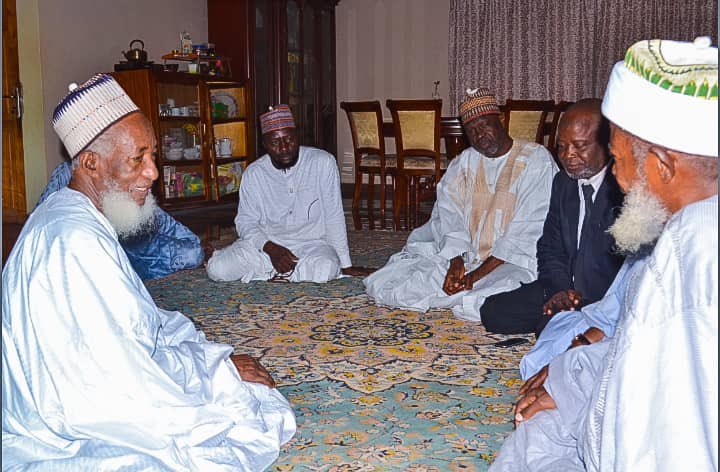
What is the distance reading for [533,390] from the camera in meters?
1.84

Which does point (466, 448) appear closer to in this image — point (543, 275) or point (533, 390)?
point (533, 390)

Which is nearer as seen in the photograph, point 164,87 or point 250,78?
point 164,87

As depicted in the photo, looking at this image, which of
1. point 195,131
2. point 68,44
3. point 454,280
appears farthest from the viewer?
point 195,131

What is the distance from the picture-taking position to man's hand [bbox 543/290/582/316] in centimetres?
267

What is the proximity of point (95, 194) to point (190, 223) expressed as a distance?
4953 millimetres

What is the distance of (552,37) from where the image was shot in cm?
988

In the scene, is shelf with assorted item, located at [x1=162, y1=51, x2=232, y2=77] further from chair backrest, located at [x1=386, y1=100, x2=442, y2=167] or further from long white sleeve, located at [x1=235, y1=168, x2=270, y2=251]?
long white sleeve, located at [x1=235, y1=168, x2=270, y2=251]

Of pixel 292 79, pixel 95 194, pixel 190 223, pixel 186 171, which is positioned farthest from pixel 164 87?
pixel 95 194

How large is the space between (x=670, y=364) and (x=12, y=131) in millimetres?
6354

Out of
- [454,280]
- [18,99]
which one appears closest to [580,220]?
[454,280]

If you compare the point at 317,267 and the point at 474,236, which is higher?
the point at 474,236

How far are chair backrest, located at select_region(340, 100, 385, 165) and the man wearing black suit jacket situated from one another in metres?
4.06

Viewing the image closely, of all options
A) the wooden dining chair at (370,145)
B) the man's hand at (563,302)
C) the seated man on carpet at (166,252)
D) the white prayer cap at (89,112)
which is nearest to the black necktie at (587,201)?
the man's hand at (563,302)

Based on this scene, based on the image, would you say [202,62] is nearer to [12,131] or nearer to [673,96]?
[12,131]
